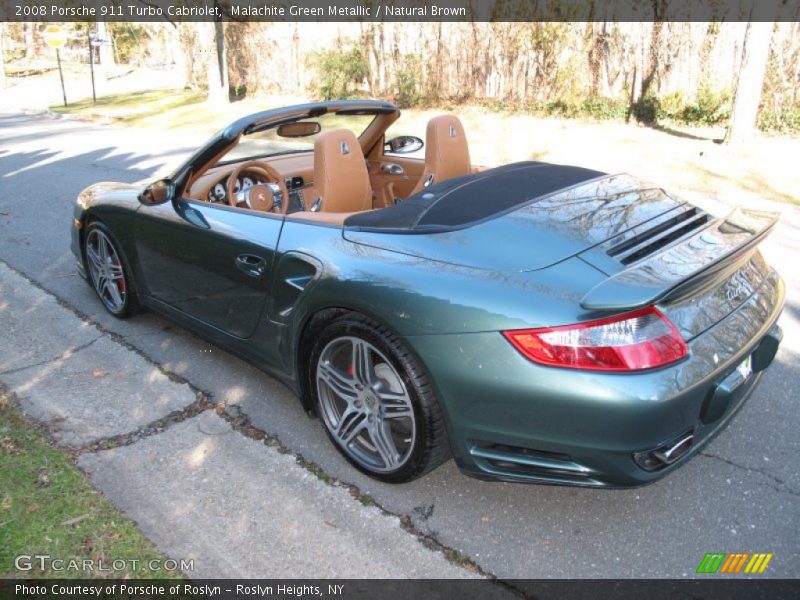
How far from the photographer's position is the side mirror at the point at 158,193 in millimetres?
3844

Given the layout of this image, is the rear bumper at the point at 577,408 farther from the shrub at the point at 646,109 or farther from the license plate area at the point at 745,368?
the shrub at the point at 646,109

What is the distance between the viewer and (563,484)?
7.80ft

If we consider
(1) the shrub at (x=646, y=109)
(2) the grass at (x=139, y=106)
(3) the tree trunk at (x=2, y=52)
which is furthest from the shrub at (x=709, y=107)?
(3) the tree trunk at (x=2, y=52)

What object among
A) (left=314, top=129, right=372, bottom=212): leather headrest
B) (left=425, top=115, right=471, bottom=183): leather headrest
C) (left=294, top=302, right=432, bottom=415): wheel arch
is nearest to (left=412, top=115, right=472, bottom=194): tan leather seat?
(left=425, top=115, right=471, bottom=183): leather headrest

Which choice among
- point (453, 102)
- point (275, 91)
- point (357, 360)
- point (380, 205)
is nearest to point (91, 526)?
point (357, 360)

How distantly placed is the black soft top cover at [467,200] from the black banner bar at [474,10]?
9268 mm

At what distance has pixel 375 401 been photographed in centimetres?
285

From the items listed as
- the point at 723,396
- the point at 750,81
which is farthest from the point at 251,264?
the point at 750,81

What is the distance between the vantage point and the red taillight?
7.18 feet

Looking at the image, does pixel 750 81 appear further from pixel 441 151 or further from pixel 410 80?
pixel 441 151

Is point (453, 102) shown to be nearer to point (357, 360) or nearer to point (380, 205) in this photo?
point (380, 205)

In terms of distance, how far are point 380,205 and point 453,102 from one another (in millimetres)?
12956

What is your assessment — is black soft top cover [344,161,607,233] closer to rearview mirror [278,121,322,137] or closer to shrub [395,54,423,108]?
rearview mirror [278,121,322,137]

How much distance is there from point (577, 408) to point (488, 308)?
46cm
